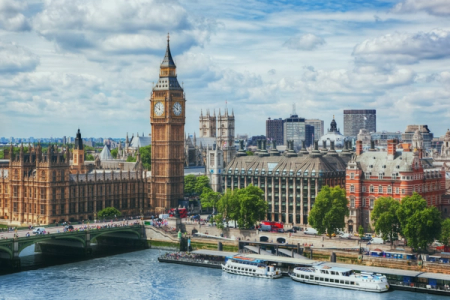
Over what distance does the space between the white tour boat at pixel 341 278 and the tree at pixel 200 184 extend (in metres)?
72.1

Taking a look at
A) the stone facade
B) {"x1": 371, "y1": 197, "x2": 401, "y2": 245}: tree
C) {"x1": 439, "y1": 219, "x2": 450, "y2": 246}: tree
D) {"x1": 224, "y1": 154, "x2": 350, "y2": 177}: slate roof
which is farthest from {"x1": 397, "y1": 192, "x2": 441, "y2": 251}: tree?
the stone facade

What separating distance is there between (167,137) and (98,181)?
16.8 m

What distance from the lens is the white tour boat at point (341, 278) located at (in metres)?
96.0

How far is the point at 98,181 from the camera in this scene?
14650 centimetres

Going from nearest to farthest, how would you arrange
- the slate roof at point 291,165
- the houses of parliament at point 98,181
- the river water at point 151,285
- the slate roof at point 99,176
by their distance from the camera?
the river water at point 151,285, the slate roof at point 291,165, the houses of parliament at point 98,181, the slate roof at point 99,176

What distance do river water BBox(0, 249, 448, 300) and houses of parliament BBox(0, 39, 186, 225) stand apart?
29750 millimetres

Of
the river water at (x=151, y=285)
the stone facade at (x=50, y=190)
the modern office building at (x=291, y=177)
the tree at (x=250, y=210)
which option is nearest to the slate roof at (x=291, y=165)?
the modern office building at (x=291, y=177)

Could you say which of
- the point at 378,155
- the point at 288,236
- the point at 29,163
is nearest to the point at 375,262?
the point at 288,236

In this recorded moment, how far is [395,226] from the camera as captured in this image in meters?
110

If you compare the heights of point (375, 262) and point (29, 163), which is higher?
point (29, 163)

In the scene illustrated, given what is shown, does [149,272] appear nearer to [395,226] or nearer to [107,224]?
[107,224]

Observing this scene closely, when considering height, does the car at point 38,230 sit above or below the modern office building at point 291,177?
below

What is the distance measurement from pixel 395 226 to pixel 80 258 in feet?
155

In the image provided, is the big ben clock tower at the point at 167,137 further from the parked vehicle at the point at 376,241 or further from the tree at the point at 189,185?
the parked vehicle at the point at 376,241
